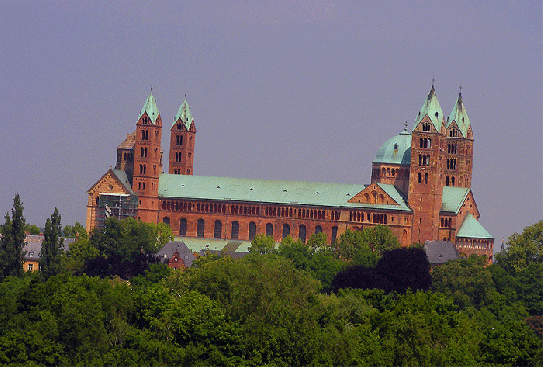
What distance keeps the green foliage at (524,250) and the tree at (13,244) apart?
196 ft

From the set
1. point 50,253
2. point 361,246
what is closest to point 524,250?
point 361,246

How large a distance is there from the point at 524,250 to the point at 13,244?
2509 inches

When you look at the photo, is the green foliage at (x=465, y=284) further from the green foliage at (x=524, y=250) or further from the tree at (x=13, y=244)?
the tree at (x=13, y=244)

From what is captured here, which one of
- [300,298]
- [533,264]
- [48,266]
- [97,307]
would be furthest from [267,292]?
[533,264]

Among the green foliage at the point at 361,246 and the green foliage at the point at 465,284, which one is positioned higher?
the green foliage at the point at 361,246

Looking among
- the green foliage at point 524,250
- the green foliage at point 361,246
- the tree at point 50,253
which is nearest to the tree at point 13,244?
the tree at point 50,253

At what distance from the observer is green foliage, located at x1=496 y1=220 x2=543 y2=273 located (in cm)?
18888

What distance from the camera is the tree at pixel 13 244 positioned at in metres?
Answer: 163

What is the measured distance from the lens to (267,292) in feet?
396

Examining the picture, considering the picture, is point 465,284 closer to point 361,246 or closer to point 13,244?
point 361,246

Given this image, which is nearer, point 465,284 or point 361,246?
point 465,284

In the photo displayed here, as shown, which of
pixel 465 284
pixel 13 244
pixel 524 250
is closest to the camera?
pixel 13 244

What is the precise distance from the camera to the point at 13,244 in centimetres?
16388

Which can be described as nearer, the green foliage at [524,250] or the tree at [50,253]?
the tree at [50,253]
